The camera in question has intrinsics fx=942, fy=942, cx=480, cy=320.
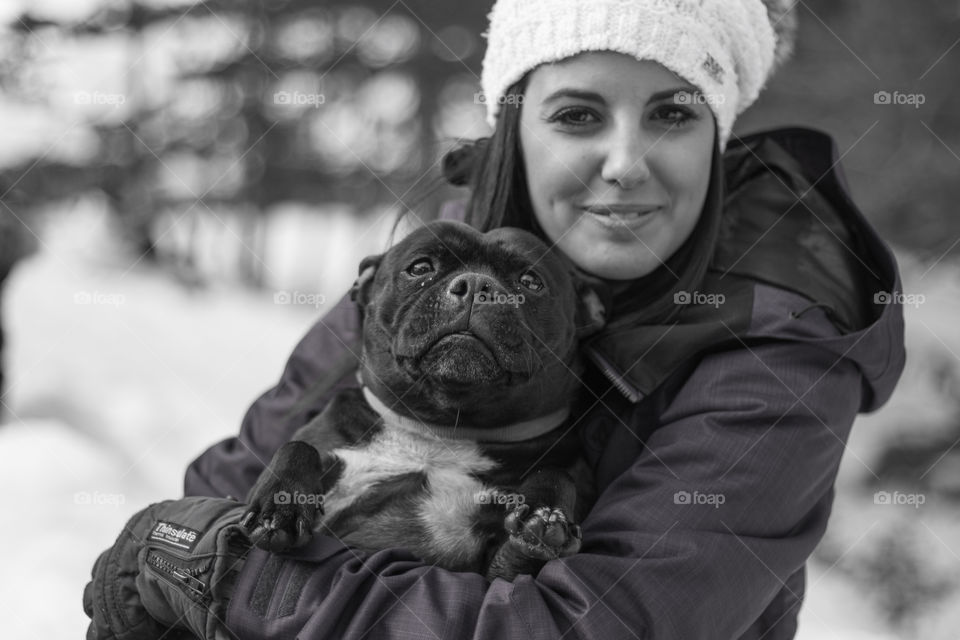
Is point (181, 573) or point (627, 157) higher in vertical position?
point (627, 157)

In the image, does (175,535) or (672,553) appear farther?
(175,535)

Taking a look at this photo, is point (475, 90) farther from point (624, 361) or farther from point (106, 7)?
point (624, 361)

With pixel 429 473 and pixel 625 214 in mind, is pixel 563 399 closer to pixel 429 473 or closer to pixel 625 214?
pixel 429 473

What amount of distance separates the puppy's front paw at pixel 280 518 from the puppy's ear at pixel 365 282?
589mm

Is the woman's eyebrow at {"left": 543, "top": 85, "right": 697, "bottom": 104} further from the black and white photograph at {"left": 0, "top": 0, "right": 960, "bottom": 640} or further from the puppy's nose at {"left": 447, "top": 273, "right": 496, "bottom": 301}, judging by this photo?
the puppy's nose at {"left": 447, "top": 273, "right": 496, "bottom": 301}

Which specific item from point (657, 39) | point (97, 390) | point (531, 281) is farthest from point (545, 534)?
point (97, 390)

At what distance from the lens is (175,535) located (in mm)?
2062

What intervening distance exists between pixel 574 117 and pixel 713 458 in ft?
3.02

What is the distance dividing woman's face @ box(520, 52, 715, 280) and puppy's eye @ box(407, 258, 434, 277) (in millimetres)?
418

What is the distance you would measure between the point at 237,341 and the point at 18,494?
11.0 ft

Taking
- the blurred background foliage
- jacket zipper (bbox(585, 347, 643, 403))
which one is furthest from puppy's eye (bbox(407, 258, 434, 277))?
the blurred background foliage

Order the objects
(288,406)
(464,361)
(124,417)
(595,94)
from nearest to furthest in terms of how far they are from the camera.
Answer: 1. (464,361)
2. (595,94)
3. (288,406)
4. (124,417)

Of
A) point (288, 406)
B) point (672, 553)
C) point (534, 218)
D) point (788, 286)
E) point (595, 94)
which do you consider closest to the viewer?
point (672, 553)

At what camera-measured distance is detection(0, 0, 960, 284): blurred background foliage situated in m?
4.50
